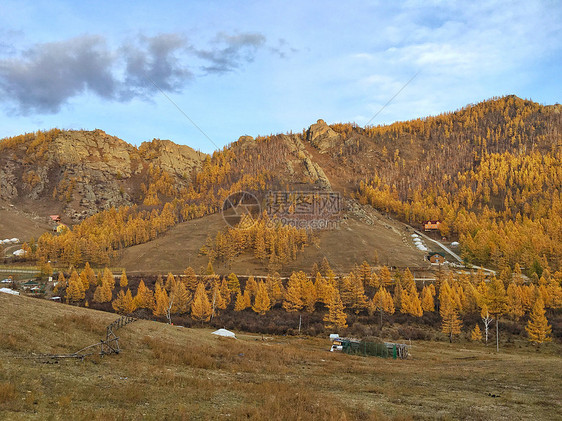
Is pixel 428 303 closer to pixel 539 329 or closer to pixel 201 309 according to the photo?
pixel 539 329

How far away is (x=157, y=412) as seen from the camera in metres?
13.4

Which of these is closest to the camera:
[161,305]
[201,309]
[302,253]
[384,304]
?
[201,309]

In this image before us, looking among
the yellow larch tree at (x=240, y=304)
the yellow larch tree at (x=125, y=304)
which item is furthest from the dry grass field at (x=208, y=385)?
the yellow larch tree at (x=240, y=304)

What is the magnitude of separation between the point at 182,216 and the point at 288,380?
168 metres

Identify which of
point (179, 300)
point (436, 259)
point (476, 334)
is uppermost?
point (436, 259)

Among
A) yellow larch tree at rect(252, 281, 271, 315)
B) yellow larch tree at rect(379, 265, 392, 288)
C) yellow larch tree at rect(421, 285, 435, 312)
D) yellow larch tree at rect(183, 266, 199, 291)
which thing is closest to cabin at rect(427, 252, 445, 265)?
yellow larch tree at rect(379, 265, 392, 288)

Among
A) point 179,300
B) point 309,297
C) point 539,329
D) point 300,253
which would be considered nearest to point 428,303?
point 539,329

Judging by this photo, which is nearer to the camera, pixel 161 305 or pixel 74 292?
pixel 161 305

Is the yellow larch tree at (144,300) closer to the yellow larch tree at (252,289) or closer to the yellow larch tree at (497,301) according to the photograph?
the yellow larch tree at (252,289)

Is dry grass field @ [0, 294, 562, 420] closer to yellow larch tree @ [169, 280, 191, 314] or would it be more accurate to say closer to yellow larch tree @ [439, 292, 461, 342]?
yellow larch tree @ [439, 292, 461, 342]

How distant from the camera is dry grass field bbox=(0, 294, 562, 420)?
13602 mm

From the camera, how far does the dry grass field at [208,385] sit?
1360 centimetres

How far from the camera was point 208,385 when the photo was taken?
59.3 feet

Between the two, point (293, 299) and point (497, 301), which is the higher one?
point (497, 301)
